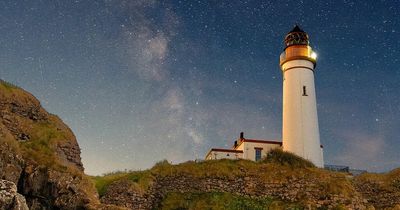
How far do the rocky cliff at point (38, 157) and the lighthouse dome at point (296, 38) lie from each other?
83.2 ft

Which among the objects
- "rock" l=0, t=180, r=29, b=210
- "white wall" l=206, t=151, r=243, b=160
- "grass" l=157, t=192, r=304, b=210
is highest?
"white wall" l=206, t=151, r=243, b=160

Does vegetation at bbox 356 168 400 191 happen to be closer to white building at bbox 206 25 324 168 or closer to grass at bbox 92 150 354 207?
grass at bbox 92 150 354 207

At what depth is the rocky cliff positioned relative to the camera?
769 inches

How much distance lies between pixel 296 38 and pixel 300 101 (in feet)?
23.2

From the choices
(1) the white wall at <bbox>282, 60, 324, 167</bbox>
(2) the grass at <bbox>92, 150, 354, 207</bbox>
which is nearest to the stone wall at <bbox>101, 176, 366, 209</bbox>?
(2) the grass at <bbox>92, 150, 354, 207</bbox>

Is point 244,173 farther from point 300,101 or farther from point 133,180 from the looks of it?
point 300,101

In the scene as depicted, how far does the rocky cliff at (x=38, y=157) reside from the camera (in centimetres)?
1953

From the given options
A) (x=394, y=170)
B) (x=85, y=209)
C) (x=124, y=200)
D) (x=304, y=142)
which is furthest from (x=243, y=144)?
(x=85, y=209)

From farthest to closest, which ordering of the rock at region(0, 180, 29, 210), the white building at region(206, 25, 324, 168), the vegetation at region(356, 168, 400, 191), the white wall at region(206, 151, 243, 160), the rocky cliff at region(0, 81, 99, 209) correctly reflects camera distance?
1. the white wall at region(206, 151, 243, 160)
2. the white building at region(206, 25, 324, 168)
3. the vegetation at region(356, 168, 400, 191)
4. the rocky cliff at region(0, 81, 99, 209)
5. the rock at region(0, 180, 29, 210)

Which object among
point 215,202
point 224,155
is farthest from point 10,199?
point 224,155

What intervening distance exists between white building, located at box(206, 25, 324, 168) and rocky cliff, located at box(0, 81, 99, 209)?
19.2 m

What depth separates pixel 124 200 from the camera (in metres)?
27.0

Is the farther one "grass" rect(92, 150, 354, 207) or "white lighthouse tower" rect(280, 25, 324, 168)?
"white lighthouse tower" rect(280, 25, 324, 168)

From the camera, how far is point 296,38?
43250 millimetres
